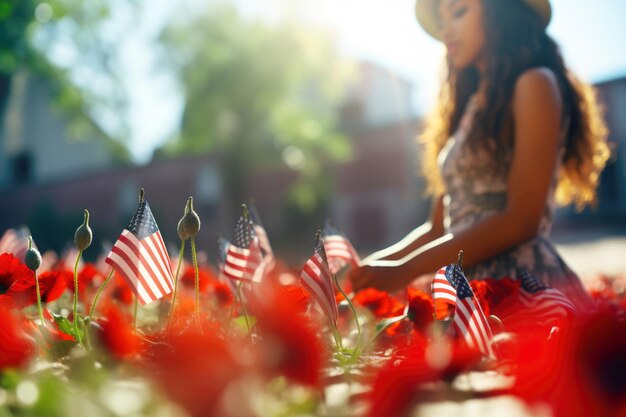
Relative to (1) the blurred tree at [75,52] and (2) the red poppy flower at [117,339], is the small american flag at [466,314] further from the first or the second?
(1) the blurred tree at [75,52]

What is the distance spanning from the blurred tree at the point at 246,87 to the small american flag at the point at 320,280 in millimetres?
15374

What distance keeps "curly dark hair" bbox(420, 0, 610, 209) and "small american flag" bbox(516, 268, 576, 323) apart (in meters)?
0.93

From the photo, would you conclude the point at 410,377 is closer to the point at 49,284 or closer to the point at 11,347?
the point at 11,347

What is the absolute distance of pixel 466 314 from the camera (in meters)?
0.74

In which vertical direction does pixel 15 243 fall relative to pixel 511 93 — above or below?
below

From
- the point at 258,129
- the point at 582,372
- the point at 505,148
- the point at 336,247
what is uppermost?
the point at 258,129

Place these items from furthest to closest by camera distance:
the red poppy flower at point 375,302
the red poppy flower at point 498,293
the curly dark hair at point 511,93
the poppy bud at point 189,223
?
1. the curly dark hair at point 511,93
2. the red poppy flower at point 375,302
3. the red poppy flower at point 498,293
4. the poppy bud at point 189,223

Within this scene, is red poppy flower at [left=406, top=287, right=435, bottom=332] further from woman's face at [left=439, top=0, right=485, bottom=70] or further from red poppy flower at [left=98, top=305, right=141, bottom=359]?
woman's face at [left=439, top=0, right=485, bottom=70]

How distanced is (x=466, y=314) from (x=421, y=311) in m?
0.16

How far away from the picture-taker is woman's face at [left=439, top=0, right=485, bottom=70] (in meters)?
1.90

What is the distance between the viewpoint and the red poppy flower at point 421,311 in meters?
0.89

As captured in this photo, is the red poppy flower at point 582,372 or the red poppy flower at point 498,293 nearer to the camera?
the red poppy flower at point 582,372

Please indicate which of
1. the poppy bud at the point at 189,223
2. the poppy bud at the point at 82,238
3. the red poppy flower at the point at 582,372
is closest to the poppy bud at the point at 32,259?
the poppy bud at the point at 82,238

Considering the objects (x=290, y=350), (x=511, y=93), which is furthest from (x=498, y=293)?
(x=511, y=93)
